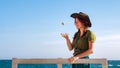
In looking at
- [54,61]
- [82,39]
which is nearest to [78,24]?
[82,39]

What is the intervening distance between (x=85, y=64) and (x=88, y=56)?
0.62 feet

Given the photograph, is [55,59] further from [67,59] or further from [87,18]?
[87,18]

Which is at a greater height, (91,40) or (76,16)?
(76,16)

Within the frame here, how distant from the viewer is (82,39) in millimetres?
4074

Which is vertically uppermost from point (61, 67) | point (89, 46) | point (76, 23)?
point (76, 23)

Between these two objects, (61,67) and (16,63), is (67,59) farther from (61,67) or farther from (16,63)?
(16,63)

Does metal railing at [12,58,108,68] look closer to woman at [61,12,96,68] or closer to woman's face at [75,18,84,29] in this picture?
woman at [61,12,96,68]

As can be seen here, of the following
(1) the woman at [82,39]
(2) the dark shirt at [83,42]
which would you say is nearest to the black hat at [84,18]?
(1) the woman at [82,39]

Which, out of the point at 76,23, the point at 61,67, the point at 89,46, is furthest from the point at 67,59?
the point at 76,23

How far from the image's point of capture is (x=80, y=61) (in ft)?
12.2

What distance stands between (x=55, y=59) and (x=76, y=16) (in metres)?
0.73

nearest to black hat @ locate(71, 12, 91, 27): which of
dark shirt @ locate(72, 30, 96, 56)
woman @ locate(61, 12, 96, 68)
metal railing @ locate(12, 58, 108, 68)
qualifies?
woman @ locate(61, 12, 96, 68)

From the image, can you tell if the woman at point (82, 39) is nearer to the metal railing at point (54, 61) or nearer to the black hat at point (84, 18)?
the black hat at point (84, 18)

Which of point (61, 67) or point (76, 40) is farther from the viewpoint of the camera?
point (76, 40)
